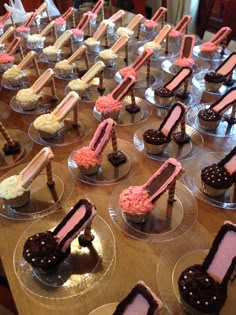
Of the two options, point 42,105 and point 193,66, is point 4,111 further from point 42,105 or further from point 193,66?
point 193,66

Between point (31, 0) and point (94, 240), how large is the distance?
2692mm

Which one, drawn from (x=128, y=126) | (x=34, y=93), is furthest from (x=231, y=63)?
(x=34, y=93)

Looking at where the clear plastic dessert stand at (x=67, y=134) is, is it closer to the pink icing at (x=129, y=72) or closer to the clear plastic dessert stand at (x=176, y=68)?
the pink icing at (x=129, y=72)

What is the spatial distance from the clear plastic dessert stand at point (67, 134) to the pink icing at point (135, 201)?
39 cm

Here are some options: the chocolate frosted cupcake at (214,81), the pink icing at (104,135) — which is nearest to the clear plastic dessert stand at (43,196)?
the pink icing at (104,135)

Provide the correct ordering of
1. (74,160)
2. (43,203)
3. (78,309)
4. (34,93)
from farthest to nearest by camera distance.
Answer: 1. (34,93)
2. (74,160)
3. (43,203)
4. (78,309)

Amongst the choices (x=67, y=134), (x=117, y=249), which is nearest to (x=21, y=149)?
(x=67, y=134)

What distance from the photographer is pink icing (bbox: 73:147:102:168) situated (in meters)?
1.00

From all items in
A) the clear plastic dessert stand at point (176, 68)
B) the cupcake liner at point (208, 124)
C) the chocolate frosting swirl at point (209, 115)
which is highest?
the chocolate frosting swirl at point (209, 115)

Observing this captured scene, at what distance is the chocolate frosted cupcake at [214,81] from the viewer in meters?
1.38

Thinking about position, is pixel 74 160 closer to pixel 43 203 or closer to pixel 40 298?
pixel 43 203

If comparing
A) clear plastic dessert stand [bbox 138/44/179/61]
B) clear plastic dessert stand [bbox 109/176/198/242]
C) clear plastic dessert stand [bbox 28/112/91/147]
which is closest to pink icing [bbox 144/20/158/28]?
clear plastic dessert stand [bbox 138/44/179/61]

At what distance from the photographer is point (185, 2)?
3.33 metres

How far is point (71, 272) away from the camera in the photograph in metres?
0.75
